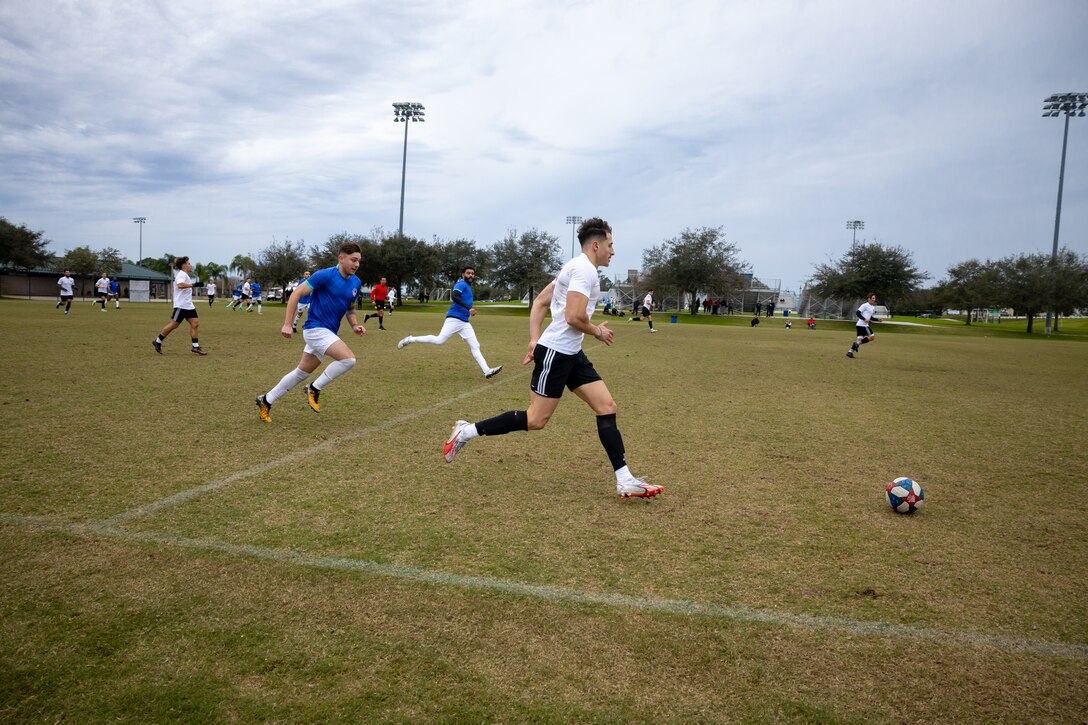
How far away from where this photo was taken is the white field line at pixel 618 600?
3.12m

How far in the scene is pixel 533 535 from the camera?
433cm

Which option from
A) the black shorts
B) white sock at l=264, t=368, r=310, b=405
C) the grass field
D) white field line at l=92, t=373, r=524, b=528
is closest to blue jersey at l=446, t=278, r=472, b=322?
white field line at l=92, t=373, r=524, b=528

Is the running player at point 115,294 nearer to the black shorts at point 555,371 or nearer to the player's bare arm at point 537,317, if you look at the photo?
the player's bare arm at point 537,317

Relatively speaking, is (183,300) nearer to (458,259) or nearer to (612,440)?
(612,440)

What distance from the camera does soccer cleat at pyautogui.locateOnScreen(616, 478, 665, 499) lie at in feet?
16.8

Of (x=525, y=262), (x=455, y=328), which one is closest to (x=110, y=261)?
(x=525, y=262)

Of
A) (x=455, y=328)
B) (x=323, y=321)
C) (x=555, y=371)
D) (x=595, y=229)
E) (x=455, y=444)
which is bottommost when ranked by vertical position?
(x=455, y=444)

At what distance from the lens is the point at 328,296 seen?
25.9ft

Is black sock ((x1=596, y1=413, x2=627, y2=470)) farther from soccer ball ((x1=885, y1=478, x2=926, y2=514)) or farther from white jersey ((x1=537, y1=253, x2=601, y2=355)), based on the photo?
soccer ball ((x1=885, y1=478, x2=926, y2=514))

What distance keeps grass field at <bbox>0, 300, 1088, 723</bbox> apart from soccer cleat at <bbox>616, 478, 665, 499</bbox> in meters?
0.10

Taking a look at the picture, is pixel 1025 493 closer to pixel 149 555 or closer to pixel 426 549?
pixel 426 549

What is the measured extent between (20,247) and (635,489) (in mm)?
78547

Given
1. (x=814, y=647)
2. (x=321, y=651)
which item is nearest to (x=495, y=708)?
(x=321, y=651)

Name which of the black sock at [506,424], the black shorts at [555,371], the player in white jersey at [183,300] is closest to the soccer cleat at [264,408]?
the black sock at [506,424]
